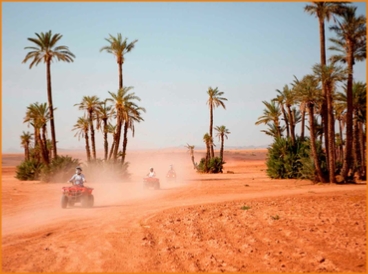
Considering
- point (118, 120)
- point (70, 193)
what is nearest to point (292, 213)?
point (70, 193)

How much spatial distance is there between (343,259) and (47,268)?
23.4 ft

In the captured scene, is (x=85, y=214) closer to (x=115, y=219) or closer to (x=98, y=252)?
(x=115, y=219)

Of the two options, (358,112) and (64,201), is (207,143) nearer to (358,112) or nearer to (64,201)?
(358,112)

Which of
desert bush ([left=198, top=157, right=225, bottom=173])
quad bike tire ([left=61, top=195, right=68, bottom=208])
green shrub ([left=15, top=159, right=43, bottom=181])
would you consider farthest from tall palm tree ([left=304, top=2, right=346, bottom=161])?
green shrub ([left=15, top=159, right=43, bottom=181])

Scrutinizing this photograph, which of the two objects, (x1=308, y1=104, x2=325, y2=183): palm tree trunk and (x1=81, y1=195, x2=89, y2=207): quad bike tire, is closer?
(x1=81, y1=195, x2=89, y2=207): quad bike tire

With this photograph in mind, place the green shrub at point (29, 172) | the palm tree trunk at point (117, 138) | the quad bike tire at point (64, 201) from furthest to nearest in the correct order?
the green shrub at point (29, 172) → the palm tree trunk at point (117, 138) → the quad bike tire at point (64, 201)

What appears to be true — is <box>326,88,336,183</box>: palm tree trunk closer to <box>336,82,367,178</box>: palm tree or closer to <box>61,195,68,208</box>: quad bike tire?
<box>336,82,367,178</box>: palm tree

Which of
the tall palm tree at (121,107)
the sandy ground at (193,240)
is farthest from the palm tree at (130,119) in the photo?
the sandy ground at (193,240)

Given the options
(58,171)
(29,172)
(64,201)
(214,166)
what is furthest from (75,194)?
(214,166)

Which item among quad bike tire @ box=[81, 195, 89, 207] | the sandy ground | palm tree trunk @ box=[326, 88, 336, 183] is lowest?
the sandy ground

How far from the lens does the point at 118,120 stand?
1533 inches

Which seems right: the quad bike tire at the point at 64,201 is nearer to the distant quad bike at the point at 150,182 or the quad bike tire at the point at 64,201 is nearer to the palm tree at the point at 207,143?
the distant quad bike at the point at 150,182

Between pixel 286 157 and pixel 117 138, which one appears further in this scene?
pixel 117 138

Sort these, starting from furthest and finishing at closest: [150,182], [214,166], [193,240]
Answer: [214,166]
[150,182]
[193,240]
